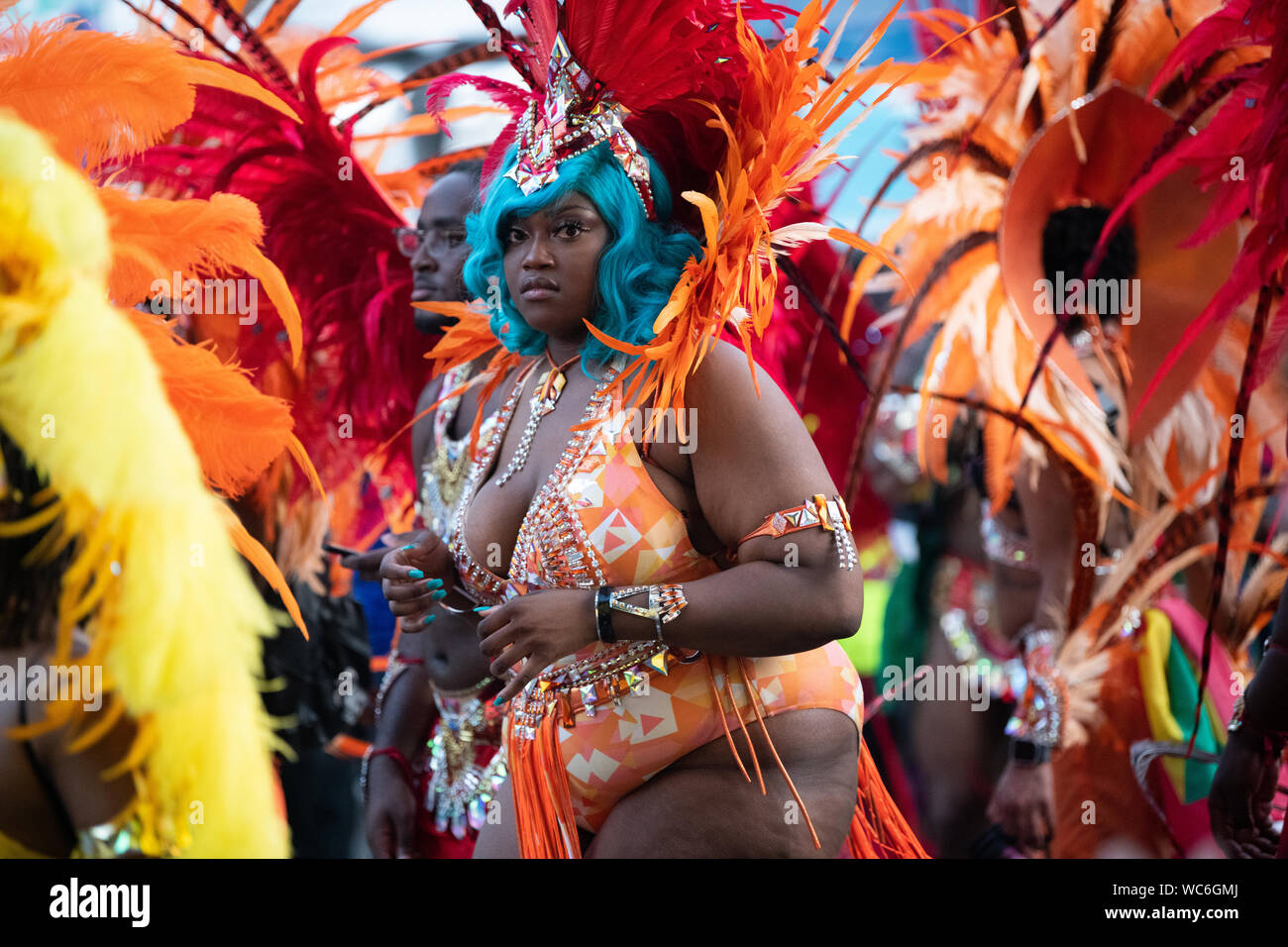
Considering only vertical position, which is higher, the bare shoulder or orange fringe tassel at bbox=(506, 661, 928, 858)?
the bare shoulder

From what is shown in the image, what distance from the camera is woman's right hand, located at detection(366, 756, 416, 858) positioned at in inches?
104

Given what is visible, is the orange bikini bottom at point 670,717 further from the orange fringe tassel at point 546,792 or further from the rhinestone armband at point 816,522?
the rhinestone armband at point 816,522

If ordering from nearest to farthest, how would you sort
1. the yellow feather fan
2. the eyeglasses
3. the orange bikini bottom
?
the yellow feather fan → the orange bikini bottom → the eyeglasses

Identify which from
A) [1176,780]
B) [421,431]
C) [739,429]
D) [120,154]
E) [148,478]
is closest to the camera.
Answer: [148,478]

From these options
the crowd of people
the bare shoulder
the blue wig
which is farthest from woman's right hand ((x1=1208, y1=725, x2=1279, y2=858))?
the blue wig

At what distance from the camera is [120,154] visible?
1.84m

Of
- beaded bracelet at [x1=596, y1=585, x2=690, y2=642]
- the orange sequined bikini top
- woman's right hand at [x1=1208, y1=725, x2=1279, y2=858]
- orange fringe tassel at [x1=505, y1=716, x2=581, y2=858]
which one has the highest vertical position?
the orange sequined bikini top

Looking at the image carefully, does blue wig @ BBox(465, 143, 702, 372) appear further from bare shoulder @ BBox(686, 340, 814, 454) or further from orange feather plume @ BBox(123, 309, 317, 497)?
orange feather plume @ BBox(123, 309, 317, 497)

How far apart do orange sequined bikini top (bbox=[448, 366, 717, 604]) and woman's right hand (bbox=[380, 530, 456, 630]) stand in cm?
22

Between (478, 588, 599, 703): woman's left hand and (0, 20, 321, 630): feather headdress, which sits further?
(0, 20, 321, 630): feather headdress

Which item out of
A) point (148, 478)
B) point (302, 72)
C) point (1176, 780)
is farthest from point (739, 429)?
point (1176, 780)
